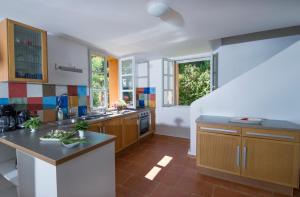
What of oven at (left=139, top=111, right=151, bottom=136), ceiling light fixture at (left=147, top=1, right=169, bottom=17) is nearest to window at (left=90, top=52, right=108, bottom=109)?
oven at (left=139, top=111, right=151, bottom=136)

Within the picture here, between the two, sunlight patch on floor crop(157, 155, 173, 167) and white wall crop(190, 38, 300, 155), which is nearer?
white wall crop(190, 38, 300, 155)

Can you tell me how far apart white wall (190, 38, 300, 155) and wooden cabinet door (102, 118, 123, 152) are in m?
1.75

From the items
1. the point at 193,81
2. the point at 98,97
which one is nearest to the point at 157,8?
the point at 98,97

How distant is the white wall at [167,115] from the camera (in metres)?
3.78

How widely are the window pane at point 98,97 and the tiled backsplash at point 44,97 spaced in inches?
12.7

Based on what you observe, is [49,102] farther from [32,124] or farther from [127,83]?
[127,83]

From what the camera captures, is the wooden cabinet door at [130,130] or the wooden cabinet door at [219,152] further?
the wooden cabinet door at [130,130]

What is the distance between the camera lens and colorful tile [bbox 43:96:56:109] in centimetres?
227

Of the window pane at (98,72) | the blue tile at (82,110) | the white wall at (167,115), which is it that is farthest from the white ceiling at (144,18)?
the white wall at (167,115)

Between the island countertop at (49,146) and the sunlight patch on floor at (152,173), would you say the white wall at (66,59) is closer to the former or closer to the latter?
the island countertop at (49,146)

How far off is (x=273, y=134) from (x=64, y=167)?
2.17 meters

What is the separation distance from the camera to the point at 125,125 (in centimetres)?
293

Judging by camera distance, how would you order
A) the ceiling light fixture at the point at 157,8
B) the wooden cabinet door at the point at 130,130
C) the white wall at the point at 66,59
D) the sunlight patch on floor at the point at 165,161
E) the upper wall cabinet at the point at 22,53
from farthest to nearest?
the wooden cabinet door at the point at 130,130, the sunlight patch on floor at the point at 165,161, the white wall at the point at 66,59, the upper wall cabinet at the point at 22,53, the ceiling light fixture at the point at 157,8

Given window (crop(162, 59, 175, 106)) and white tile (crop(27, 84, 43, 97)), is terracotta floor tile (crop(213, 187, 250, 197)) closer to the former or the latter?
window (crop(162, 59, 175, 106))
